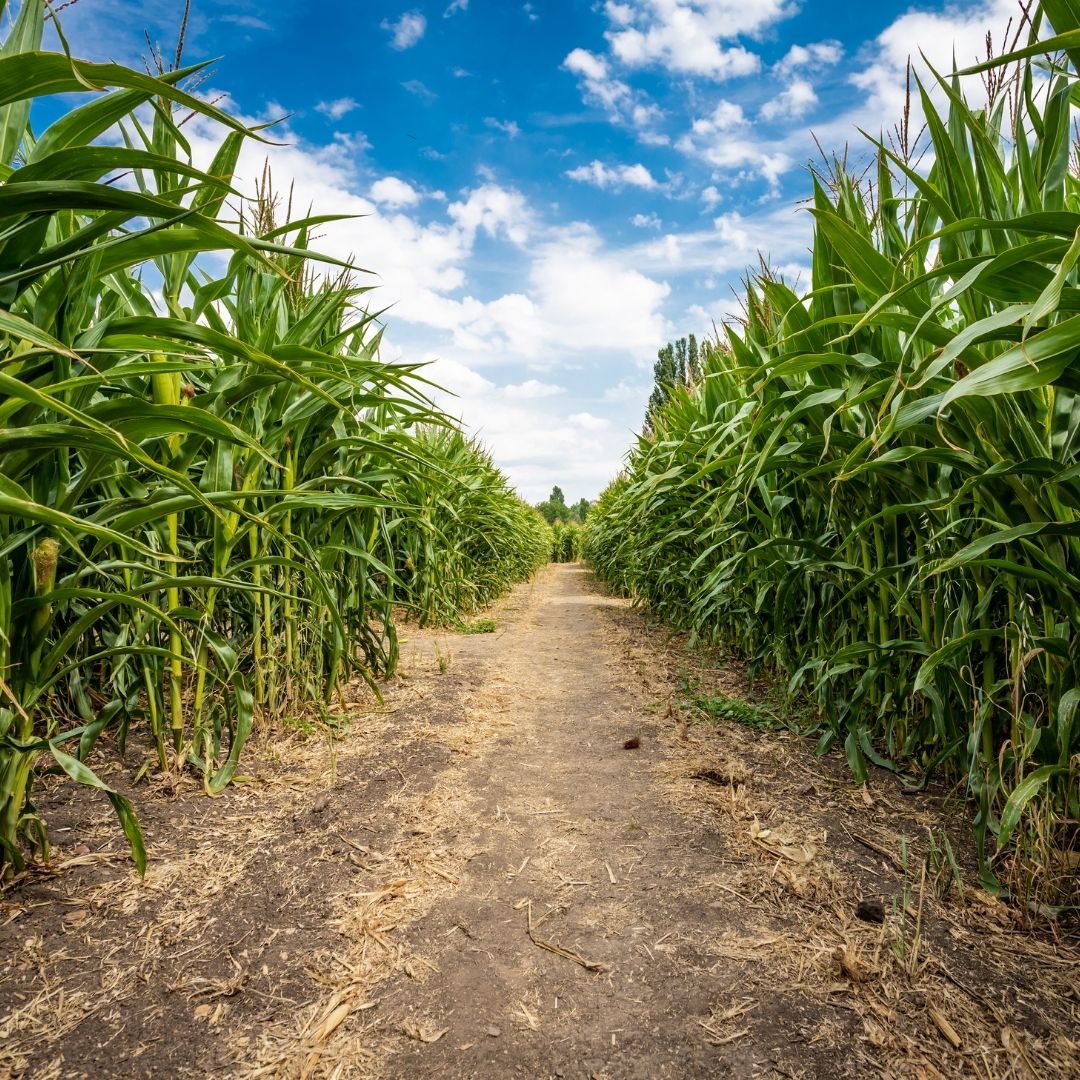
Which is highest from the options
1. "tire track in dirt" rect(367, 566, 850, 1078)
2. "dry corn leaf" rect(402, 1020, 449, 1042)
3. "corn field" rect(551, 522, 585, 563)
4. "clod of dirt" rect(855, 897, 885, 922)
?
"corn field" rect(551, 522, 585, 563)

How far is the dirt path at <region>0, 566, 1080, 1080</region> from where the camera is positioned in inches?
35.1

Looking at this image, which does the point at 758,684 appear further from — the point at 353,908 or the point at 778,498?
the point at 353,908

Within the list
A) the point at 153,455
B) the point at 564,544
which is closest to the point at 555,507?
the point at 564,544

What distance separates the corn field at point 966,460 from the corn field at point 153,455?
0.98 m

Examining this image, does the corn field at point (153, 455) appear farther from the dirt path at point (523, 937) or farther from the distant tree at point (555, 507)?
the distant tree at point (555, 507)

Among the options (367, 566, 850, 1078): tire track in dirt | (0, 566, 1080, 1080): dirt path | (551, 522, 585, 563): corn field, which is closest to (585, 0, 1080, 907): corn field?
(0, 566, 1080, 1080): dirt path

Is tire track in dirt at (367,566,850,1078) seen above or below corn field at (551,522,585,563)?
below

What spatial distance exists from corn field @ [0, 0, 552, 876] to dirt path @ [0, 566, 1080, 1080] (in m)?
0.19

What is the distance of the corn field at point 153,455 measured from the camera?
0.76m

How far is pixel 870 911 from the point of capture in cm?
116

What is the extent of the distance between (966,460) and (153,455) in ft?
5.98

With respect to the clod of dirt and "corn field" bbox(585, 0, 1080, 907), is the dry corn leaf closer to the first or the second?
the clod of dirt

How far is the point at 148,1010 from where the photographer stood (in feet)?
3.12

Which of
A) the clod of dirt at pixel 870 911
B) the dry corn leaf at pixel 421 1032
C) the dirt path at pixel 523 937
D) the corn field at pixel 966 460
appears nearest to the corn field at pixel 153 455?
the dirt path at pixel 523 937
